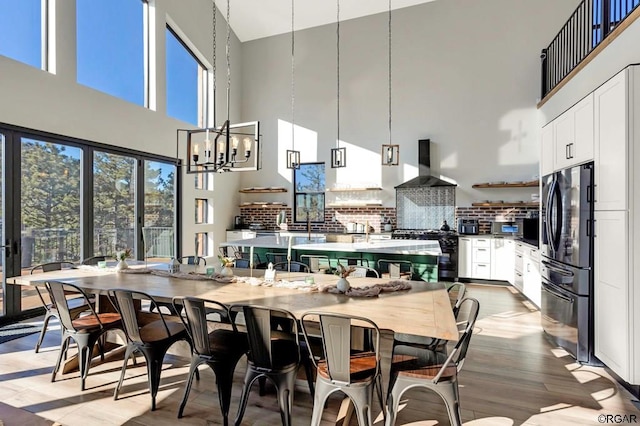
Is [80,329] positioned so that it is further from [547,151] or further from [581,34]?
[581,34]

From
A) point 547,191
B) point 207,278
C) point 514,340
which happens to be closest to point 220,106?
point 207,278

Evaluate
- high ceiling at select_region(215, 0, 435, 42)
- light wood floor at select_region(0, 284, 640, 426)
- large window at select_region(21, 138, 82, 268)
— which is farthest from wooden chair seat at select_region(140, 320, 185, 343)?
high ceiling at select_region(215, 0, 435, 42)

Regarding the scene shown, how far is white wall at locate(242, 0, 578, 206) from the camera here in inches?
250

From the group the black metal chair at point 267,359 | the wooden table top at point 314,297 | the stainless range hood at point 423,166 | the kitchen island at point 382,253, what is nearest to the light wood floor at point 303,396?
the black metal chair at point 267,359

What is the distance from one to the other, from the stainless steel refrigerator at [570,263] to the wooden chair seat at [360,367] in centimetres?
210

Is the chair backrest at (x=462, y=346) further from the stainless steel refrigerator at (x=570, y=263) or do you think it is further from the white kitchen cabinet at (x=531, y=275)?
the white kitchen cabinet at (x=531, y=275)

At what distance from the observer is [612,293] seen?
8.57 feet

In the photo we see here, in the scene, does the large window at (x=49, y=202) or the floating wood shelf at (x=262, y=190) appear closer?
the large window at (x=49, y=202)

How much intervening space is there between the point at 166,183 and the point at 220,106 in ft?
7.28

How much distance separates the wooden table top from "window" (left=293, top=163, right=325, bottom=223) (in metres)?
4.64

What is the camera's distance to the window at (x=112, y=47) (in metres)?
4.68

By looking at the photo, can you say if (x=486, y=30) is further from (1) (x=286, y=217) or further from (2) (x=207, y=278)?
(2) (x=207, y=278)

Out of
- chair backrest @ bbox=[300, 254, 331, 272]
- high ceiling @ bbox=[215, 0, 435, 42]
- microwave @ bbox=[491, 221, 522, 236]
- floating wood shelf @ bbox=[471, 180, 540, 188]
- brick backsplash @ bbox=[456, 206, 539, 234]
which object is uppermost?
high ceiling @ bbox=[215, 0, 435, 42]

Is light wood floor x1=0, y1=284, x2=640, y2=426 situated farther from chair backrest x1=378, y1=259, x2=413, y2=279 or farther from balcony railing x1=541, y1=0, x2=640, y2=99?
balcony railing x1=541, y1=0, x2=640, y2=99
